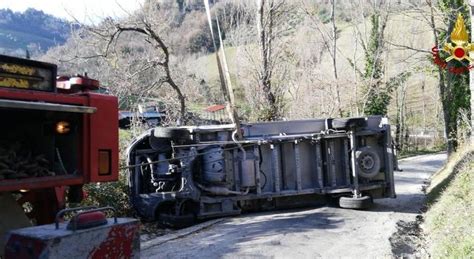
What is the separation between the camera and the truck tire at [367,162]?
391 inches

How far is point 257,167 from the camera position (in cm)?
968

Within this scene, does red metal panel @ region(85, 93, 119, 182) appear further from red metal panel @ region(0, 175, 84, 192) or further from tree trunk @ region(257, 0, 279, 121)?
tree trunk @ region(257, 0, 279, 121)

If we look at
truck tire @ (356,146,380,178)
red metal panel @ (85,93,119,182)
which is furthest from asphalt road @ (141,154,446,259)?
red metal panel @ (85,93,119,182)

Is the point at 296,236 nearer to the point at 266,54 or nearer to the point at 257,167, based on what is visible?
the point at 257,167

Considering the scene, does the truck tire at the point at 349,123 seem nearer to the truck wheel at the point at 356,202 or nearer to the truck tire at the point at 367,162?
the truck tire at the point at 367,162

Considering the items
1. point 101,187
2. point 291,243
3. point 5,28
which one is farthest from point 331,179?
Answer: point 5,28

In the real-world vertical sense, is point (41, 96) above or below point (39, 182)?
above

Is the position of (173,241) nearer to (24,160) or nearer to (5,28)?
(24,160)

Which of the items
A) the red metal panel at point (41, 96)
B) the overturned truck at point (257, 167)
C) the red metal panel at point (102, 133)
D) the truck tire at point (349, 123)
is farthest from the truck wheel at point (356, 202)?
the red metal panel at point (41, 96)

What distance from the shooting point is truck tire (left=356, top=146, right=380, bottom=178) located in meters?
→ 9.94

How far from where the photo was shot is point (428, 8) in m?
21.3

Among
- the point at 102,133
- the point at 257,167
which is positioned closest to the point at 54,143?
the point at 102,133

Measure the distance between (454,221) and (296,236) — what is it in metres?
2.35

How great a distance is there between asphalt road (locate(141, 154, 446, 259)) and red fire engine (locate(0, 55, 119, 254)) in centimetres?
186
